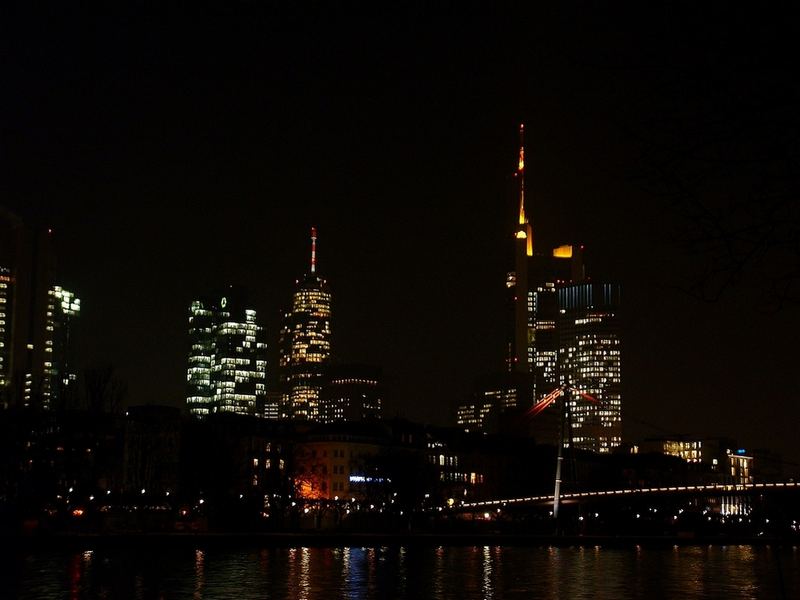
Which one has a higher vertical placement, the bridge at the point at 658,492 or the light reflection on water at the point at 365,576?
the bridge at the point at 658,492

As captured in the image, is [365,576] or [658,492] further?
[658,492]

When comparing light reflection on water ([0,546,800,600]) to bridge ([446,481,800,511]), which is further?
bridge ([446,481,800,511])

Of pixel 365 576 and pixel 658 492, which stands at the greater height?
pixel 658 492

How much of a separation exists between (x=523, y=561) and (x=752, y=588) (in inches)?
898

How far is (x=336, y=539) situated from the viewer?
91.9 m

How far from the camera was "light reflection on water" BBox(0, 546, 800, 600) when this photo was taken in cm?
4072

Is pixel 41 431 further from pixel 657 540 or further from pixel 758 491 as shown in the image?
pixel 758 491

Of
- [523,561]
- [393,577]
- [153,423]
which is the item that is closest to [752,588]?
[393,577]

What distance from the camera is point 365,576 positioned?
166ft

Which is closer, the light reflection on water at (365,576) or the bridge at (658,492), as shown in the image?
the light reflection on water at (365,576)

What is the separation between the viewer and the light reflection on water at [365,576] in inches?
1603

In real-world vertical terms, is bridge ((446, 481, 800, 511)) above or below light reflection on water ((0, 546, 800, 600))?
above

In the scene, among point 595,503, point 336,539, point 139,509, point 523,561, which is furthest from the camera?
point 595,503

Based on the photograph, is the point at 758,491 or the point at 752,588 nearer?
the point at 752,588
